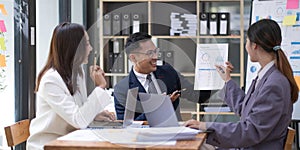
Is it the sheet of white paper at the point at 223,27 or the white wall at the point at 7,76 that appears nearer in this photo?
the white wall at the point at 7,76

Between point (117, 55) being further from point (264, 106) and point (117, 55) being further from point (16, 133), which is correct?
point (264, 106)

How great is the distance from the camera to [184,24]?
178 inches

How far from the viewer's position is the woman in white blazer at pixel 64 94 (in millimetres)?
2107

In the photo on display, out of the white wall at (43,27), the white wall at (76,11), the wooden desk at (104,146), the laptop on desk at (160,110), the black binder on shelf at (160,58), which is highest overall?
the white wall at (76,11)

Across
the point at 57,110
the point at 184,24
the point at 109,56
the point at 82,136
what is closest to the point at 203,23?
the point at 184,24

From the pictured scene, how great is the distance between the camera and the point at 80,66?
2410 millimetres

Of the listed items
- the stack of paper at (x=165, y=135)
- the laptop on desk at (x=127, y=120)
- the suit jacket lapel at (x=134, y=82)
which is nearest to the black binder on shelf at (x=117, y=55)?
the suit jacket lapel at (x=134, y=82)

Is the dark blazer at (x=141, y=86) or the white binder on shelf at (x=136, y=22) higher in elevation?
the white binder on shelf at (x=136, y=22)

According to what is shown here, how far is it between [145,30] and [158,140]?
2937 millimetres

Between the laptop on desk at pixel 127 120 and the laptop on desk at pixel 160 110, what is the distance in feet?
0.66

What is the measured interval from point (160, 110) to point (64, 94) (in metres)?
0.48

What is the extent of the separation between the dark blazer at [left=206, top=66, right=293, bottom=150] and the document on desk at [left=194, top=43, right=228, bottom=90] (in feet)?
7.24

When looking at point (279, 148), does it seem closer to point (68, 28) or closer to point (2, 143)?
point (68, 28)

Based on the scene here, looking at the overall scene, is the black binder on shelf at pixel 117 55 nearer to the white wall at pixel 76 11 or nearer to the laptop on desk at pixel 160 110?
the white wall at pixel 76 11
